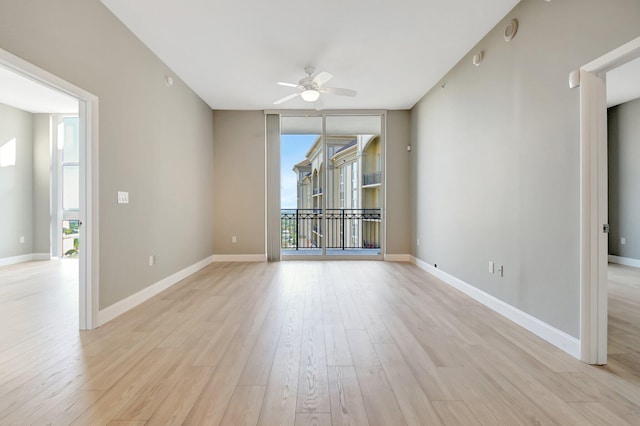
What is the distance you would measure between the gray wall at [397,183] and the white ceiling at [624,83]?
307 cm

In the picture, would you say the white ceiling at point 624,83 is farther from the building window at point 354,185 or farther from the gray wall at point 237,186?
the gray wall at point 237,186

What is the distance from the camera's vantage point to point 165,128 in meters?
4.17

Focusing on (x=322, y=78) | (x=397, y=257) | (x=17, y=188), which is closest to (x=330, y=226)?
(x=397, y=257)

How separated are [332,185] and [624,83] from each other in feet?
16.6

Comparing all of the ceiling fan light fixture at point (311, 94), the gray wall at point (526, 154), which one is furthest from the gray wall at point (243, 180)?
the ceiling fan light fixture at point (311, 94)

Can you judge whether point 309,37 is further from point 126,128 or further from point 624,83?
point 624,83

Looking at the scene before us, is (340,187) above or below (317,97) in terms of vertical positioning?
below

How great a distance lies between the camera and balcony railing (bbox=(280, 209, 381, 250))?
693cm

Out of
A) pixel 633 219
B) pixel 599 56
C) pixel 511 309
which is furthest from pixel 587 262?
pixel 633 219

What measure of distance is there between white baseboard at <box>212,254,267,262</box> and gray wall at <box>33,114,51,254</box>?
3.63 metres

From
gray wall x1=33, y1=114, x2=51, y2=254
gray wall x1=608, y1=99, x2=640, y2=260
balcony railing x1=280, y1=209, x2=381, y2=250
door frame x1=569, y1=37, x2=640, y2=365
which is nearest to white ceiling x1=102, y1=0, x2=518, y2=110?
door frame x1=569, y1=37, x2=640, y2=365

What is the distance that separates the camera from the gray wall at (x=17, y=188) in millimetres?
5863

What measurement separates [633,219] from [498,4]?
532cm

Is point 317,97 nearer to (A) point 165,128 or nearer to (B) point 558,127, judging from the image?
(A) point 165,128
